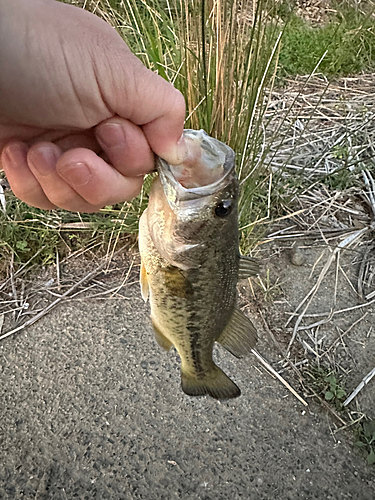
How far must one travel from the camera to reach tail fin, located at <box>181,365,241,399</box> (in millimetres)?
1742

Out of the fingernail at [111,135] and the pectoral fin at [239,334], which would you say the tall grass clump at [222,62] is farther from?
the pectoral fin at [239,334]

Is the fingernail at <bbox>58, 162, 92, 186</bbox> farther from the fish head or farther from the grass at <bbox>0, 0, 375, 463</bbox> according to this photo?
the grass at <bbox>0, 0, 375, 463</bbox>

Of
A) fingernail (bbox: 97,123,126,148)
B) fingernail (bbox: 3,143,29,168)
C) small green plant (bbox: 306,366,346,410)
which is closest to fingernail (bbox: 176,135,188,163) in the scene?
fingernail (bbox: 97,123,126,148)

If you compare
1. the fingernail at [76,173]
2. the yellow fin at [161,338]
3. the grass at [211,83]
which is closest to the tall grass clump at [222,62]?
the grass at [211,83]

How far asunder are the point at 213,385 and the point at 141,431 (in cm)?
65

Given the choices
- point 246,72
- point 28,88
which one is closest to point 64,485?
point 28,88

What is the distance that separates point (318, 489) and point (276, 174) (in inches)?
85.5

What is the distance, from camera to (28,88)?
105 centimetres

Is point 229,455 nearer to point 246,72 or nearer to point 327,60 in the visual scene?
point 246,72

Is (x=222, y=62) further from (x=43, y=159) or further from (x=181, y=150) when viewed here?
(x=43, y=159)

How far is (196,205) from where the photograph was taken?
1300mm

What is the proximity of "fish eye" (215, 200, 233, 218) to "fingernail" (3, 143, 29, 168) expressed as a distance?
28.2 inches

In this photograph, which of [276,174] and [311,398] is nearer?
[311,398]

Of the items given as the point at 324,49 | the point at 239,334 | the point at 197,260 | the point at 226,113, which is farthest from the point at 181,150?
the point at 324,49
